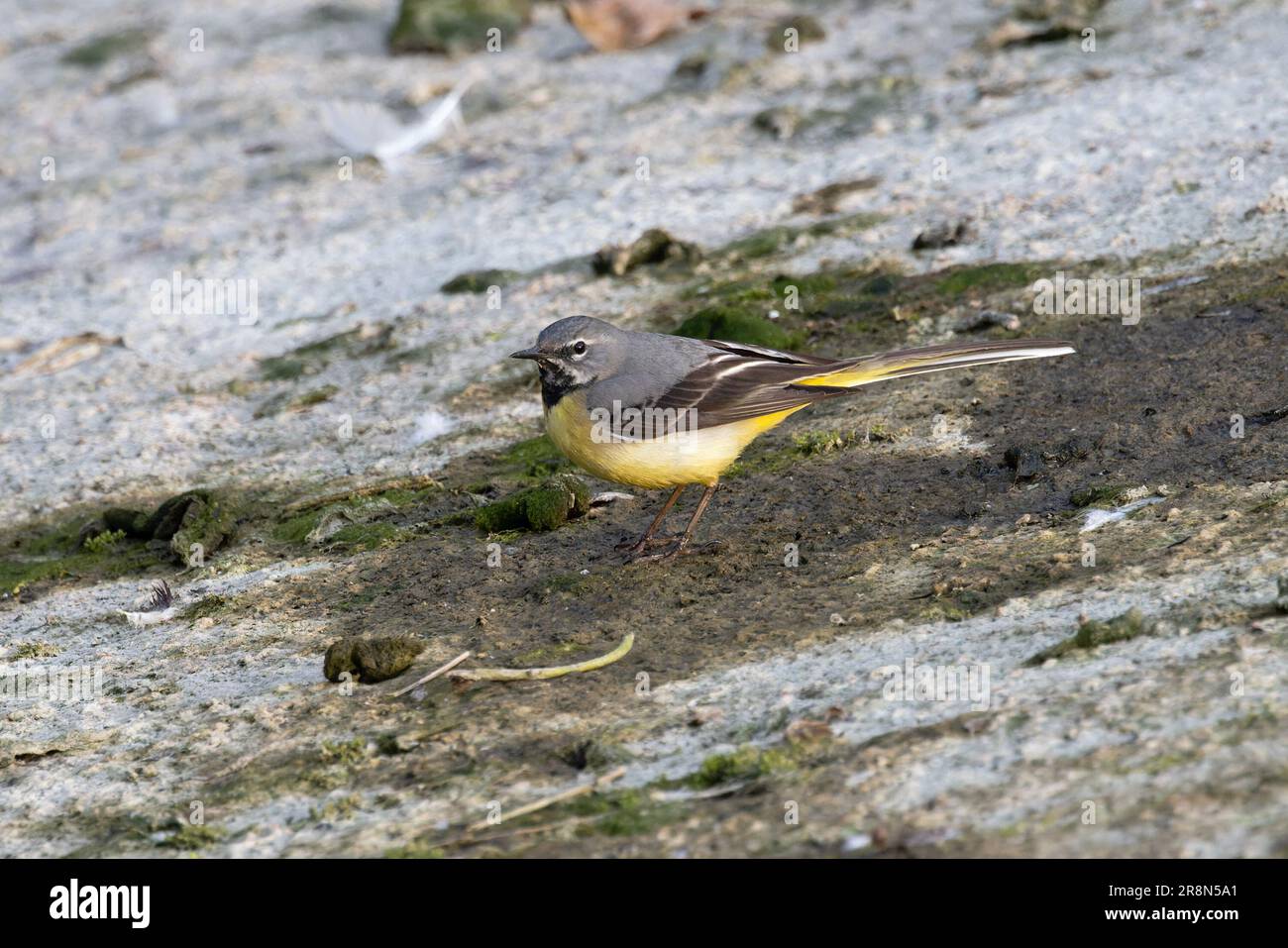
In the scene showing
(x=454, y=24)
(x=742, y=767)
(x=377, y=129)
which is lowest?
(x=742, y=767)

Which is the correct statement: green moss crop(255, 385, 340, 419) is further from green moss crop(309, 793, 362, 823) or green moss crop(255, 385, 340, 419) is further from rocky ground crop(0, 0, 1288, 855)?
green moss crop(309, 793, 362, 823)

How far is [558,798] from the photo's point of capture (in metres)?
4.49

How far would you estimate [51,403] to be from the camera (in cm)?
923

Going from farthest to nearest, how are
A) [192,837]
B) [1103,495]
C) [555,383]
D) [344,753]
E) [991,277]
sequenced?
1. [991,277]
2. [555,383]
3. [1103,495]
4. [344,753]
5. [192,837]

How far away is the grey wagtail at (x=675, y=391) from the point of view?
6441 mm

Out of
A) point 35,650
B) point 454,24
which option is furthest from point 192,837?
point 454,24

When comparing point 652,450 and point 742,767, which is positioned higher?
point 652,450

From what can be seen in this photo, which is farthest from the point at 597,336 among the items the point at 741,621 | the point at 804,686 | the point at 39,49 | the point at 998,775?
the point at 39,49

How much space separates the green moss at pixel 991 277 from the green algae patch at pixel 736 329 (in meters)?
0.98

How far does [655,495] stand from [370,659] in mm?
2374

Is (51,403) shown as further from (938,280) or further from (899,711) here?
(899,711)

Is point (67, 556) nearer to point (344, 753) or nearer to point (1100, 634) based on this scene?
point (344, 753)

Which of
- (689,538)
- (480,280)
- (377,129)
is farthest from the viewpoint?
(377,129)

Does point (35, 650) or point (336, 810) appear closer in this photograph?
point (336, 810)
